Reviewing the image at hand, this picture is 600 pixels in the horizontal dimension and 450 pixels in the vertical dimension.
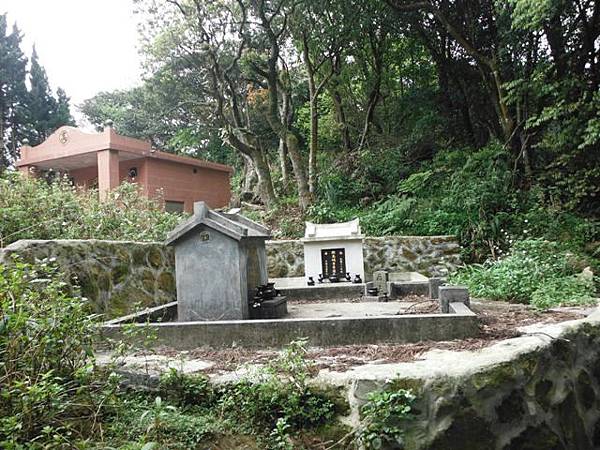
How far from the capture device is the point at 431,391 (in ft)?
10.4

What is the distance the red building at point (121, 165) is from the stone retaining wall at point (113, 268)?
8584 mm

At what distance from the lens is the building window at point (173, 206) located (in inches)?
733

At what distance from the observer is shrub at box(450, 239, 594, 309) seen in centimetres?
623

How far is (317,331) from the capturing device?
4555mm

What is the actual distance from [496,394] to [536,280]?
448 centimetres

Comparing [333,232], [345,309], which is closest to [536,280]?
[345,309]

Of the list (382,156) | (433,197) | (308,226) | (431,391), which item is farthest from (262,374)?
(382,156)

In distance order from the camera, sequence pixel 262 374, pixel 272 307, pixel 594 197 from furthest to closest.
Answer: pixel 594 197 < pixel 272 307 < pixel 262 374

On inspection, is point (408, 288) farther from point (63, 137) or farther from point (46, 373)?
point (63, 137)

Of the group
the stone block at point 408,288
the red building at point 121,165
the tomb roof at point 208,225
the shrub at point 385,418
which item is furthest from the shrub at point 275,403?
the red building at point 121,165

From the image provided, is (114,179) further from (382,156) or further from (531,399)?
(531,399)

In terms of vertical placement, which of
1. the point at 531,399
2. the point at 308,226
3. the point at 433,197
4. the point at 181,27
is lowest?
the point at 531,399

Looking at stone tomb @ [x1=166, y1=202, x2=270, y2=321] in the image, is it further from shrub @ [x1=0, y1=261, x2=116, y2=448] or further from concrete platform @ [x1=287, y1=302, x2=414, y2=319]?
shrub @ [x1=0, y1=261, x2=116, y2=448]

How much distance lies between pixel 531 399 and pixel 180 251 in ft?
12.8
